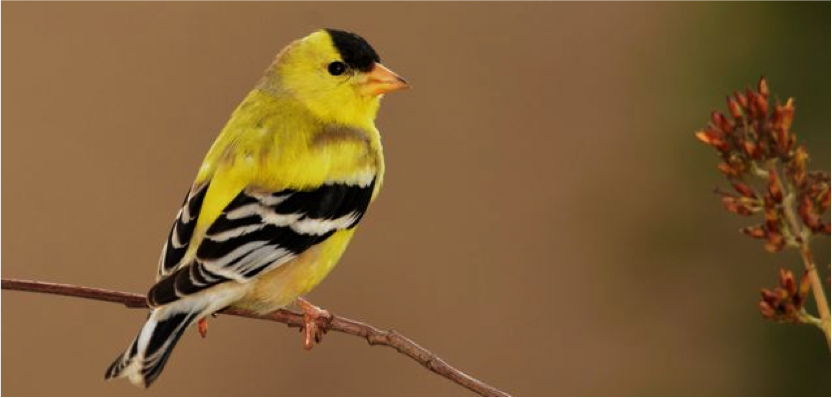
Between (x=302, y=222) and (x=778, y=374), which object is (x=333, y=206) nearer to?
(x=302, y=222)

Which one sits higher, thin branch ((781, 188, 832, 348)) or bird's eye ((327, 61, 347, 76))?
bird's eye ((327, 61, 347, 76))

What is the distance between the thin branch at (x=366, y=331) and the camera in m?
1.06

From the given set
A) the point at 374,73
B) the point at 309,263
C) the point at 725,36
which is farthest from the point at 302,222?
the point at 725,36

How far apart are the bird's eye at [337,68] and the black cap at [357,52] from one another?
1 centimetres

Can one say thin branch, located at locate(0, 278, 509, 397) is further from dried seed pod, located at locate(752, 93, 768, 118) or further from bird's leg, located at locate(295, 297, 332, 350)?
dried seed pod, located at locate(752, 93, 768, 118)

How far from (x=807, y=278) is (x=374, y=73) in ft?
2.98

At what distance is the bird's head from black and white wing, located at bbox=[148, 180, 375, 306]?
195 mm

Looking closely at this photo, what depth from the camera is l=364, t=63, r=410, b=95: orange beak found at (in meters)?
1.66

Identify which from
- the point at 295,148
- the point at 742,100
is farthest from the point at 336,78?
the point at 742,100

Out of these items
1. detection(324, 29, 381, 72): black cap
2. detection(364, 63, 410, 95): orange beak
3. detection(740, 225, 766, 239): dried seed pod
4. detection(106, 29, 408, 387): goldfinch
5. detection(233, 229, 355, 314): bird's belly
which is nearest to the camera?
detection(740, 225, 766, 239): dried seed pod

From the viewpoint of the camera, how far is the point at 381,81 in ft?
5.73

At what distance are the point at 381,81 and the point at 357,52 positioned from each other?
0.27 ft

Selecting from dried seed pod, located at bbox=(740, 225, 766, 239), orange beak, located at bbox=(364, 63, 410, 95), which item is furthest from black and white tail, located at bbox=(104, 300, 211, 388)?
dried seed pod, located at bbox=(740, 225, 766, 239)

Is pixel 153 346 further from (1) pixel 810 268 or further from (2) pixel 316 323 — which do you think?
(1) pixel 810 268
